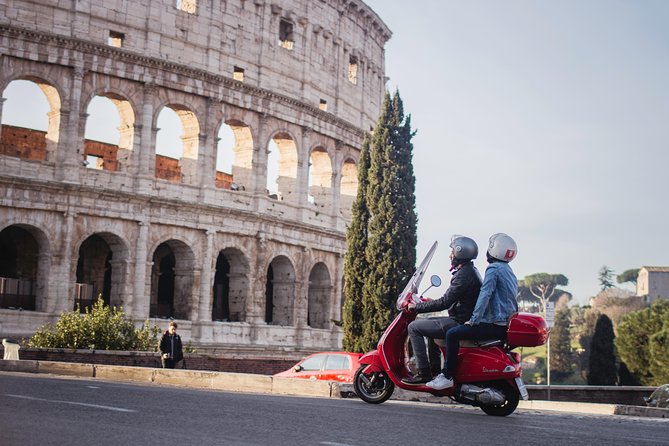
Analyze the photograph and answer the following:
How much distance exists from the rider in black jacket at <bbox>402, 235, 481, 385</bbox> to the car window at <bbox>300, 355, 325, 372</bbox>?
27.8 feet

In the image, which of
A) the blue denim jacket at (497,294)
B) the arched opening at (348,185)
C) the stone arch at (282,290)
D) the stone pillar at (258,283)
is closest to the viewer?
the blue denim jacket at (497,294)

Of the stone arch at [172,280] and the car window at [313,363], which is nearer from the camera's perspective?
the car window at [313,363]

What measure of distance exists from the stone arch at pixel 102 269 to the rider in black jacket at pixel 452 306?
22.0 metres

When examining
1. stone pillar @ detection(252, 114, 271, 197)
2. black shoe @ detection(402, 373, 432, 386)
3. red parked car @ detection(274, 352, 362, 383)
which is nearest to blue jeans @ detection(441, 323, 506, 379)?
black shoe @ detection(402, 373, 432, 386)

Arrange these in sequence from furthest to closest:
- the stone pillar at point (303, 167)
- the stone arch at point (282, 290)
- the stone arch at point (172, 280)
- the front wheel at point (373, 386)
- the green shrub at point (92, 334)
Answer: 1. the stone pillar at point (303, 167)
2. the stone arch at point (282, 290)
3. the stone arch at point (172, 280)
4. the green shrub at point (92, 334)
5. the front wheel at point (373, 386)

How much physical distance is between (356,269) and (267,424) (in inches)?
847

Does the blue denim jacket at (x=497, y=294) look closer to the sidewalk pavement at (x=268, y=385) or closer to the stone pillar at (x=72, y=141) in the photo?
the sidewalk pavement at (x=268, y=385)

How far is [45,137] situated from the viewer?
31250 millimetres

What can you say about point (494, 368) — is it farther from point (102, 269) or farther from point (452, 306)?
point (102, 269)

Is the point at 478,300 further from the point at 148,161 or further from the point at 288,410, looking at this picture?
the point at 148,161

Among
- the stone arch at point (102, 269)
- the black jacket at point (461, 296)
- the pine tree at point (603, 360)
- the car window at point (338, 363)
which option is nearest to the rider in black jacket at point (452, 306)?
the black jacket at point (461, 296)

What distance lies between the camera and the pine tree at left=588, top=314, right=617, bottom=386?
43.2 metres

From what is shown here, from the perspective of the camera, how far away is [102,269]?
1261 inches

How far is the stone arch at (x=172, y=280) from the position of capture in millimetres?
31719
